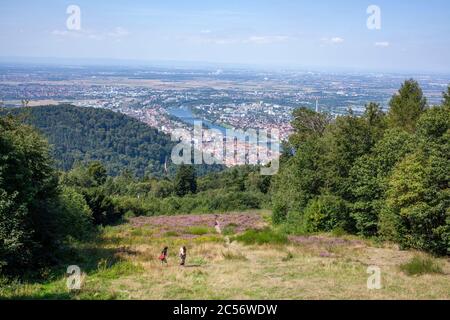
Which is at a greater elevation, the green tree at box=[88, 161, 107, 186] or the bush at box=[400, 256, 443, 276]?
the bush at box=[400, 256, 443, 276]

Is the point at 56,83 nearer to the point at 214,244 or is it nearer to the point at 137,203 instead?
the point at 137,203

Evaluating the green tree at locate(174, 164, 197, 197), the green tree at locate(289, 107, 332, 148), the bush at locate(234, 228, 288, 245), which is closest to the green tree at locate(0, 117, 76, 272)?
the bush at locate(234, 228, 288, 245)

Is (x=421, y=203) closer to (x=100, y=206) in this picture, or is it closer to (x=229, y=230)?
(x=229, y=230)

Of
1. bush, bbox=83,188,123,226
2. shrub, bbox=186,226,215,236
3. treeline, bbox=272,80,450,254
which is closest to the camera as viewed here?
treeline, bbox=272,80,450,254

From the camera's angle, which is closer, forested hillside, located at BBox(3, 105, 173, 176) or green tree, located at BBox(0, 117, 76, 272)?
green tree, located at BBox(0, 117, 76, 272)

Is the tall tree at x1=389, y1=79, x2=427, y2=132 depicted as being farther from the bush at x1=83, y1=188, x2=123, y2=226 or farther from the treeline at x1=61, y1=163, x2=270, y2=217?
the bush at x1=83, y1=188, x2=123, y2=226
